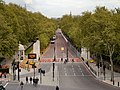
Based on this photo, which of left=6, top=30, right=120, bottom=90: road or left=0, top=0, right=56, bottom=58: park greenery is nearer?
left=6, top=30, right=120, bottom=90: road

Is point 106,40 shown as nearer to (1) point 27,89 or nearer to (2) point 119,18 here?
(2) point 119,18

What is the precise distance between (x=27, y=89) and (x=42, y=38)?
79.3m

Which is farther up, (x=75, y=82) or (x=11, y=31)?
(x=11, y=31)

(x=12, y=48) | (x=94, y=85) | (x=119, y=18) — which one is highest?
(x=119, y=18)

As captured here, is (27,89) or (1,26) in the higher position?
(1,26)

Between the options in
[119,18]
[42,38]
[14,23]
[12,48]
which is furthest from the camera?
[42,38]

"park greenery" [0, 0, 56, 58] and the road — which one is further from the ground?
"park greenery" [0, 0, 56, 58]

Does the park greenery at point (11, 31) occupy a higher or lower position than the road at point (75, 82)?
higher

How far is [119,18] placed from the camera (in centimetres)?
7738

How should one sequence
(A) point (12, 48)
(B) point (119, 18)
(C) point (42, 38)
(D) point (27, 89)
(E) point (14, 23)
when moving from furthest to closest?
(C) point (42, 38), (E) point (14, 23), (A) point (12, 48), (B) point (119, 18), (D) point (27, 89)

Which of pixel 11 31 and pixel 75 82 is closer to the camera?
pixel 75 82

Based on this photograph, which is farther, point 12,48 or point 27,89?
point 12,48

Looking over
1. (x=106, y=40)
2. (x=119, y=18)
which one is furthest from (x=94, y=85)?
(x=119, y=18)

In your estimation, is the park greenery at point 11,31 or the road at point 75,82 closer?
the road at point 75,82
